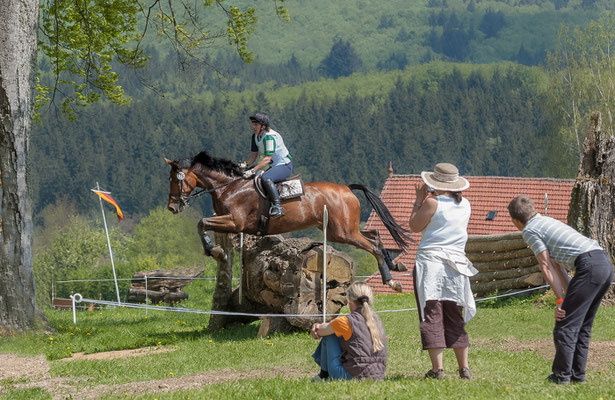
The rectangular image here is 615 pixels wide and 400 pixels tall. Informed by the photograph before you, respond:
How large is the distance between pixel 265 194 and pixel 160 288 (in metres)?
17.5

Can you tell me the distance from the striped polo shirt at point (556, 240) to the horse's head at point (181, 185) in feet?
22.8

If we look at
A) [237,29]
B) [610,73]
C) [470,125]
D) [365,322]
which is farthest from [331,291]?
[470,125]

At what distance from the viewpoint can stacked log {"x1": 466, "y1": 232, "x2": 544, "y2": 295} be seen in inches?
671

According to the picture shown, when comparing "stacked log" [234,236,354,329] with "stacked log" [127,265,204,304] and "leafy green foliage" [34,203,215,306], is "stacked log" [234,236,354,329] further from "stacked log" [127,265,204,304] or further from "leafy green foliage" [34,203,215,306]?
"leafy green foliage" [34,203,215,306]

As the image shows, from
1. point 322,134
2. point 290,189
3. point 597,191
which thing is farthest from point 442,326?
point 322,134

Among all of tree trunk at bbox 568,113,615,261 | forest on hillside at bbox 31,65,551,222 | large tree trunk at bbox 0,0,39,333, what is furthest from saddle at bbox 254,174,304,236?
forest on hillside at bbox 31,65,551,222

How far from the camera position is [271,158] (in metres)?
13.1

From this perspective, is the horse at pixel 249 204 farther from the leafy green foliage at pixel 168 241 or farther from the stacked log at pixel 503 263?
the leafy green foliage at pixel 168 241

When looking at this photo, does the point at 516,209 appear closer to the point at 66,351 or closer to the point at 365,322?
the point at 365,322

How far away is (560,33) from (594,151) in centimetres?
4687

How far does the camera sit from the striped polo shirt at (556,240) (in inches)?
288

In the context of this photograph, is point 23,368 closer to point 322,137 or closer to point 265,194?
point 265,194

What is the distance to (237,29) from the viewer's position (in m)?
19.8

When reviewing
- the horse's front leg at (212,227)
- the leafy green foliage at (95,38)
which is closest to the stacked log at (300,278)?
the horse's front leg at (212,227)
